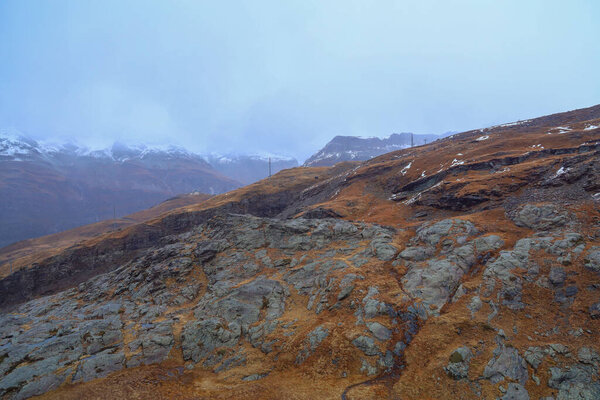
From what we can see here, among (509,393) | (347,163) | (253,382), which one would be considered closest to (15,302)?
(253,382)

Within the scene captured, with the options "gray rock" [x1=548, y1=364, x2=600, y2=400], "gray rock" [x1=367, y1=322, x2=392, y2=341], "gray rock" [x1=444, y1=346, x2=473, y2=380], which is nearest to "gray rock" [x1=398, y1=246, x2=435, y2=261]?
"gray rock" [x1=367, y1=322, x2=392, y2=341]

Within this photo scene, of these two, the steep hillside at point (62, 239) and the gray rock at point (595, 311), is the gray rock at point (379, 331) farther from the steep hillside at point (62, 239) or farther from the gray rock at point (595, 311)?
the steep hillside at point (62, 239)

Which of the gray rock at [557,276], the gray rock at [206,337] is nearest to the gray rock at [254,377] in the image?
the gray rock at [206,337]

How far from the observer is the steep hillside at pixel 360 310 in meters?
14.2

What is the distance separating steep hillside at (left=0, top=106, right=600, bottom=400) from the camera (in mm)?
14164

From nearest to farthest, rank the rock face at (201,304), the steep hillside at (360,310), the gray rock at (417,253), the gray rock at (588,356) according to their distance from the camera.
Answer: the gray rock at (588,356) → the steep hillside at (360,310) → the rock face at (201,304) → the gray rock at (417,253)

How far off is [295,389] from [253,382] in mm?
2814

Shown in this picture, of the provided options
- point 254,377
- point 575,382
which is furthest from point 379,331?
point 575,382

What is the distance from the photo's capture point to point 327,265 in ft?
87.4

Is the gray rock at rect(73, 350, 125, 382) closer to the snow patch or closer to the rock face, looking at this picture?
the rock face

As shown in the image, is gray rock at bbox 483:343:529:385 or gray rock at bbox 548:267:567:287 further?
gray rock at bbox 548:267:567:287

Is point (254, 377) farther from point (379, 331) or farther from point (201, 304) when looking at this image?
point (201, 304)

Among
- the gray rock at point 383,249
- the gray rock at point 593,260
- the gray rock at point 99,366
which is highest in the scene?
the gray rock at point 383,249

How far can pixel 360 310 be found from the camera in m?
19.3
